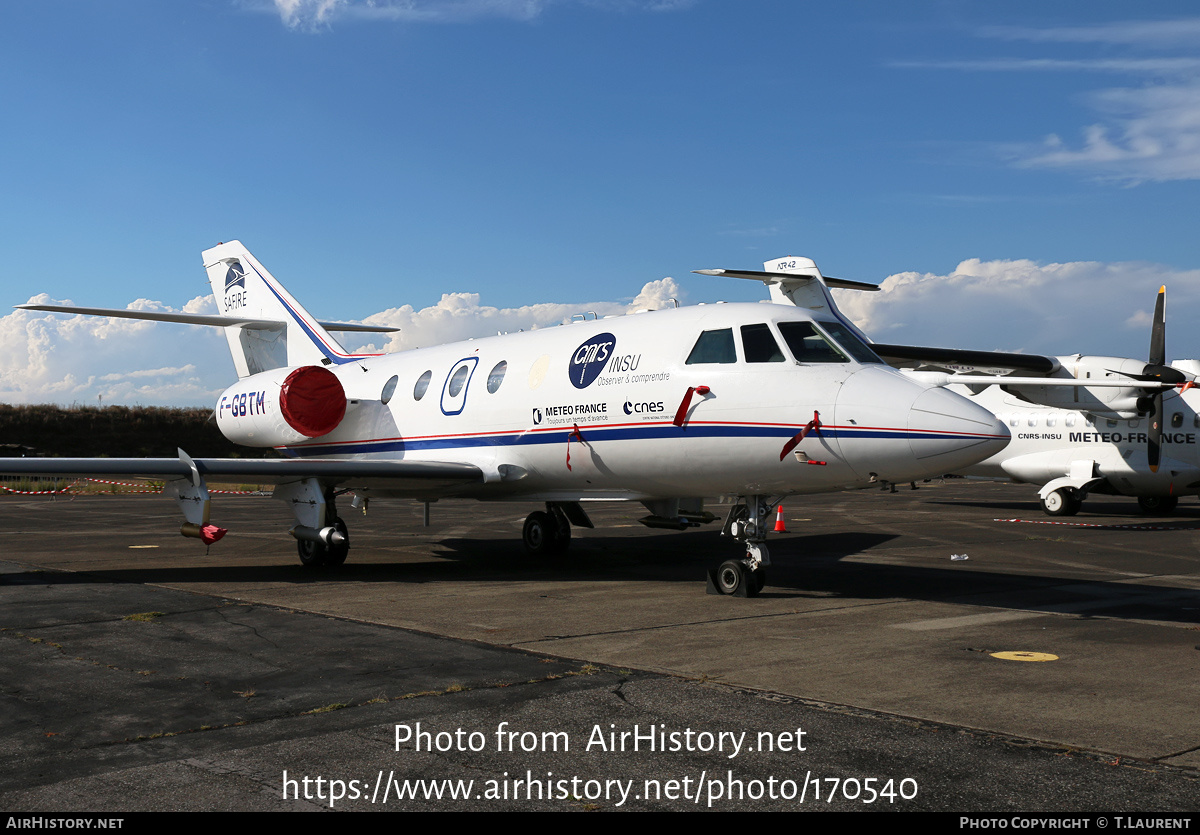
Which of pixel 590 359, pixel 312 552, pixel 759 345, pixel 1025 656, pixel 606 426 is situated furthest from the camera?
pixel 312 552

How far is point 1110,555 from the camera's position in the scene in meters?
14.9

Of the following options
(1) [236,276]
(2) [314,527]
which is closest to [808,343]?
(2) [314,527]

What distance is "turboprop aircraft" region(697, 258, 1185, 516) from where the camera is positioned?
73.4 ft

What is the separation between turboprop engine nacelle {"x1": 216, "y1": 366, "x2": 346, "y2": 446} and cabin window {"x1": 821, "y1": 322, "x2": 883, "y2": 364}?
334 inches

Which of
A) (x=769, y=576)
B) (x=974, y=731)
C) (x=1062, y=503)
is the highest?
(x=974, y=731)

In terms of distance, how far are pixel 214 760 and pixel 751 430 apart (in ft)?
21.2

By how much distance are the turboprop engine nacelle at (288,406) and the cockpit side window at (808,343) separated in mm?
8157

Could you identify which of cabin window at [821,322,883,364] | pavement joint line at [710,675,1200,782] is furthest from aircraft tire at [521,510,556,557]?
pavement joint line at [710,675,1200,782]

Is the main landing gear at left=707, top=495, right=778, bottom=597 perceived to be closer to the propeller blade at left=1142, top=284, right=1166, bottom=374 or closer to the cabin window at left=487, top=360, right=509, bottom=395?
the cabin window at left=487, top=360, right=509, bottom=395

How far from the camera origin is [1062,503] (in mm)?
23516

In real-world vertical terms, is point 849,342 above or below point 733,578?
above

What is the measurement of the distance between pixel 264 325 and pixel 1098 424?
63.0 feet

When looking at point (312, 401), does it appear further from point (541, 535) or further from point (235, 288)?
point (235, 288)

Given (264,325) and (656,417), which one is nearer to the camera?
(656,417)
